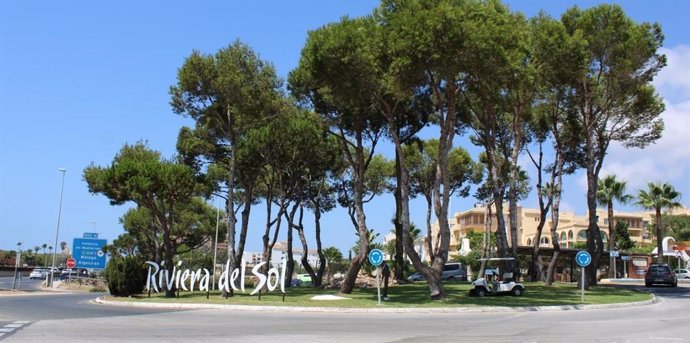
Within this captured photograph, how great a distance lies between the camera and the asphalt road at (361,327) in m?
13.2

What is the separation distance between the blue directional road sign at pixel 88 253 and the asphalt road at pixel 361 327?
30.6 metres

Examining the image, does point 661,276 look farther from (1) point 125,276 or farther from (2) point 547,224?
(2) point 547,224

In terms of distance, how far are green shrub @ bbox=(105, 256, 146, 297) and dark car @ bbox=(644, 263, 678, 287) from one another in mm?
31344

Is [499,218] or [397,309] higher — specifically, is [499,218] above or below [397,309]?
above

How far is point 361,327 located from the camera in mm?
15719

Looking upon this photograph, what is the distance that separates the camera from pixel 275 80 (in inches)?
1235

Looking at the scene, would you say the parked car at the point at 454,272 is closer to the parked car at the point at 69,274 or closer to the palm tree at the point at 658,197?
the palm tree at the point at 658,197

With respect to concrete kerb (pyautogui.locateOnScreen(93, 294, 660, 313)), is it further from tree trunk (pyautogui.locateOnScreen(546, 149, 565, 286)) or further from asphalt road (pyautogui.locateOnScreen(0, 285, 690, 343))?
tree trunk (pyautogui.locateOnScreen(546, 149, 565, 286))

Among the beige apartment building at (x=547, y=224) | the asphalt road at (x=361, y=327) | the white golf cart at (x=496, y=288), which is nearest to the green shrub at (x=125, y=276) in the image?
the asphalt road at (x=361, y=327)

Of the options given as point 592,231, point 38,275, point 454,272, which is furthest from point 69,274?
point 592,231

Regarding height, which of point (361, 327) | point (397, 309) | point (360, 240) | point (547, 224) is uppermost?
point (547, 224)

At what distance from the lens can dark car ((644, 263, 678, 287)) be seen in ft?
131

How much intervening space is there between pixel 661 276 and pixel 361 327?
3151 cm

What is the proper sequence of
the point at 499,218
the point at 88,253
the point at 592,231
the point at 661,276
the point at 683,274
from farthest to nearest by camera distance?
the point at 683,274 → the point at 88,253 → the point at 661,276 → the point at 499,218 → the point at 592,231
